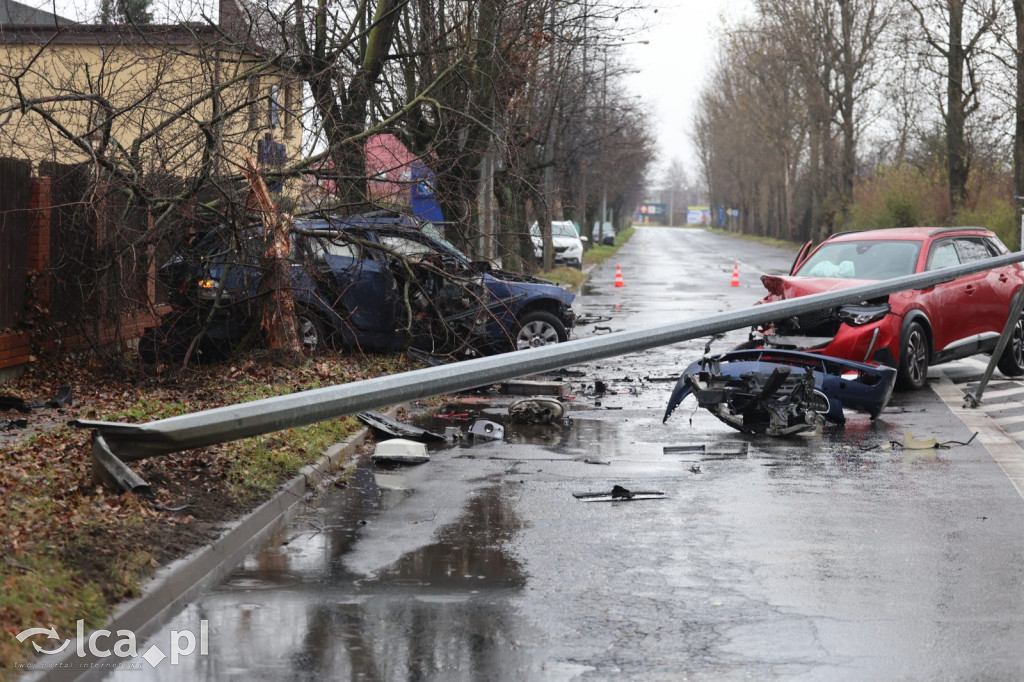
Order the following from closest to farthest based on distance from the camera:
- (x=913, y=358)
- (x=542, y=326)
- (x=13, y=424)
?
(x=13, y=424) → (x=913, y=358) → (x=542, y=326)

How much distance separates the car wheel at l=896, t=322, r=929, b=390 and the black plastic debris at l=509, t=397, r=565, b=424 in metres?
4.07

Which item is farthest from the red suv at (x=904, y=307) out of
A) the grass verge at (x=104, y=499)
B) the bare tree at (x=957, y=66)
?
the bare tree at (x=957, y=66)

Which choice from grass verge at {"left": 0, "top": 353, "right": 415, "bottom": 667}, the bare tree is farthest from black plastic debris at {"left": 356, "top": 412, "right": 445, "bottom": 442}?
the bare tree

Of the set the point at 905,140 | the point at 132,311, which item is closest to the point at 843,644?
the point at 132,311

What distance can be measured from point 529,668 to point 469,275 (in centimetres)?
1025

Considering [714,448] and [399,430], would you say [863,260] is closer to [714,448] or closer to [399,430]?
[714,448]

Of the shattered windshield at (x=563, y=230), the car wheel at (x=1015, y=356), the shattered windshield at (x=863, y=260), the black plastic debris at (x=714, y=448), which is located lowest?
the black plastic debris at (x=714, y=448)

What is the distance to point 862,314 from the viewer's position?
44.4ft

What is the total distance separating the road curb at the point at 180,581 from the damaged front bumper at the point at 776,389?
3872 mm

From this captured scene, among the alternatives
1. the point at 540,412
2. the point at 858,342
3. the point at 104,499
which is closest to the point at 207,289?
the point at 540,412

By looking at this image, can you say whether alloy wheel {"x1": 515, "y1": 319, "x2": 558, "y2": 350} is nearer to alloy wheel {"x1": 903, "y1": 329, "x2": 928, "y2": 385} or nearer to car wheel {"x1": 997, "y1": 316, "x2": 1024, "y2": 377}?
alloy wheel {"x1": 903, "y1": 329, "x2": 928, "y2": 385}

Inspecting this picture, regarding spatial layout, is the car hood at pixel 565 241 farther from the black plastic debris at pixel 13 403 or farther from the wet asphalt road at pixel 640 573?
the black plastic debris at pixel 13 403

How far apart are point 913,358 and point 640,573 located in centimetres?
856

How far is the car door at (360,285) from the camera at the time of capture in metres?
14.7
